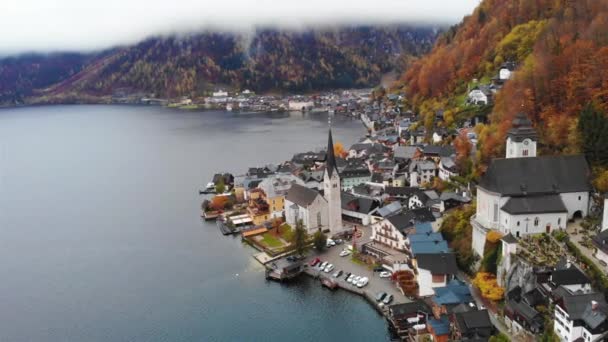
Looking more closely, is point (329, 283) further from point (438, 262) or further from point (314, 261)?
point (438, 262)

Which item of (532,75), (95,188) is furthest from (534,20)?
(95,188)

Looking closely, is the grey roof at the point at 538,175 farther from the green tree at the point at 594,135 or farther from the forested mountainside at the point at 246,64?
the forested mountainside at the point at 246,64

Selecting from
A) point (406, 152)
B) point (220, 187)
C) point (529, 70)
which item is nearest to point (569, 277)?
point (529, 70)

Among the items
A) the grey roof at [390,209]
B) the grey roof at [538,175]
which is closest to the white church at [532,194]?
the grey roof at [538,175]

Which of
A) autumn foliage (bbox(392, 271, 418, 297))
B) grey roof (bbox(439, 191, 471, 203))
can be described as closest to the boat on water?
autumn foliage (bbox(392, 271, 418, 297))

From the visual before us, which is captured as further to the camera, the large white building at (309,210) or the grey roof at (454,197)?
the large white building at (309,210)

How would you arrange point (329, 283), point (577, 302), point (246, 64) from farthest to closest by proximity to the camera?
point (246, 64) < point (329, 283) < point (577, 302)
